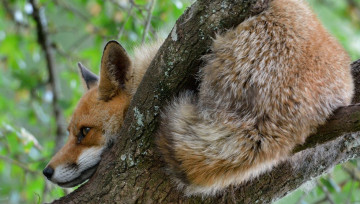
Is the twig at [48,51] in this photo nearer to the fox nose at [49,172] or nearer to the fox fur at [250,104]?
the fox nose at [49,172]

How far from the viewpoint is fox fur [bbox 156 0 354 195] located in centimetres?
298

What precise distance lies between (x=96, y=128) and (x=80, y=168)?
1.23 feet

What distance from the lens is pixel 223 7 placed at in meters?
3.00

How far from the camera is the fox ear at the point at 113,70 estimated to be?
353cm

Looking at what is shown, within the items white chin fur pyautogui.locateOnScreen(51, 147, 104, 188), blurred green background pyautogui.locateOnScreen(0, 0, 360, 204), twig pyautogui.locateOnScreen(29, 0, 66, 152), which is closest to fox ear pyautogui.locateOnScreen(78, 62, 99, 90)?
blurred green background pyautogui.locateOnScreen(0, 0, 360, 204)

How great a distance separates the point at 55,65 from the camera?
7105mm

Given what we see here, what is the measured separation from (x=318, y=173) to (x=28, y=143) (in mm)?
3211

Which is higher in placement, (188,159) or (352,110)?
(188,159)

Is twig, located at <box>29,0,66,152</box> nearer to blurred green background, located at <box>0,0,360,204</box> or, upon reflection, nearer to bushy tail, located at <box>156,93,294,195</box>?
blurred green background, located at <box>0,0,360,204</box>

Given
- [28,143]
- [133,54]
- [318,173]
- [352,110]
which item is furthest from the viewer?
[28,143]

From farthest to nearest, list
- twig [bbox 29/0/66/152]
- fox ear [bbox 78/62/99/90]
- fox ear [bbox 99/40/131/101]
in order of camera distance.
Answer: twig [bbox 29/0/66/152] → fox ear [bbox 78/62/99/90] → fox ear [bbox 99/40/131/101]

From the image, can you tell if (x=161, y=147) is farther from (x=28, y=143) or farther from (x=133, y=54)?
(x=28, y=143)

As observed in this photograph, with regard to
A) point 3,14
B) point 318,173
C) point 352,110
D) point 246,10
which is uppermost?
point 3,14

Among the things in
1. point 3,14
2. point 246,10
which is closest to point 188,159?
point 246,10
